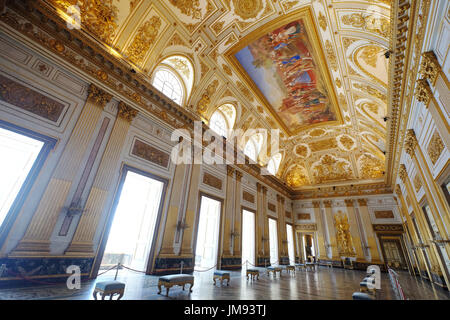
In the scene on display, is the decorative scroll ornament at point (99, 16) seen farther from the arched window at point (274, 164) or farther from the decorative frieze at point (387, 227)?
the decorative frieze at point (387, 227)

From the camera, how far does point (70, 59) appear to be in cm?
552

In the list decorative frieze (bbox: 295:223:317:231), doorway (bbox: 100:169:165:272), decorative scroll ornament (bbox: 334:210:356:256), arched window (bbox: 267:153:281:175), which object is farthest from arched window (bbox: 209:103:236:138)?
decorative scroll ornament (bbox: 334:210:356:256)

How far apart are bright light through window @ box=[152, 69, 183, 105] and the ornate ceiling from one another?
584 millimetres

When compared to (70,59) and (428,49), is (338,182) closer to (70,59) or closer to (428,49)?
(428,49)

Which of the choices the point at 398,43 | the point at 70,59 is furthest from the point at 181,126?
the point at 398,43

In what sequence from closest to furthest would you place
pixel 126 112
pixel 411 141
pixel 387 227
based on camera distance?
1. pixel 126 112
2. pixel 411 141
3. pixel 387 227

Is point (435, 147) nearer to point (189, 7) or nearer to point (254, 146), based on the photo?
point (189, 7)

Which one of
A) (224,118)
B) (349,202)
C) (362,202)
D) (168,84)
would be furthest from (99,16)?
(362,202)

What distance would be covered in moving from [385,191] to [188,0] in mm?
18362

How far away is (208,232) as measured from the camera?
10141 mm

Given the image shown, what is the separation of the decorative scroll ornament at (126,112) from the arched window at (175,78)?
1984 mm

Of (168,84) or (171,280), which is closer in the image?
(171,280)

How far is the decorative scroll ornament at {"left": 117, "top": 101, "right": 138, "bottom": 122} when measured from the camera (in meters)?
6.48

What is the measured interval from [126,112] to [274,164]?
502 inches
